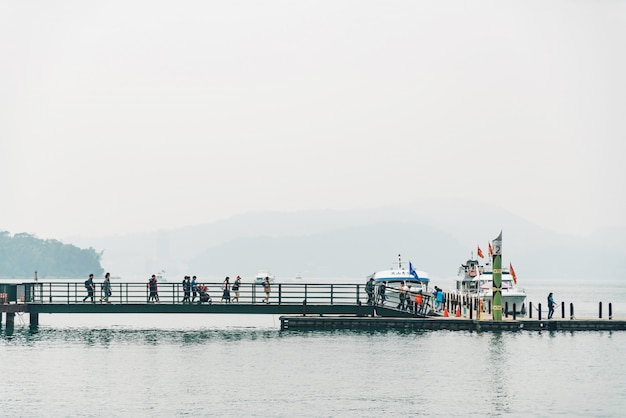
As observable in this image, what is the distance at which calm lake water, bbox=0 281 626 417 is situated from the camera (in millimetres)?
40562

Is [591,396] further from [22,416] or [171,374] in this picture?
[22,416]

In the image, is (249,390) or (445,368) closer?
(249,390)

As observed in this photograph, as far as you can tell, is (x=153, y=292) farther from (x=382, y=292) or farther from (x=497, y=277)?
(x=497, y=277)

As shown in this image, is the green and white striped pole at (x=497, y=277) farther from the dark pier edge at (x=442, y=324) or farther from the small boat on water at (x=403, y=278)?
the small boat on water at (x=403, y=278)

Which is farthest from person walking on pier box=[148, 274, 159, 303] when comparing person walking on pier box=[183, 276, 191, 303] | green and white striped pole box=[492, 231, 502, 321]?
green and white striped pole box=[492, 231, 502, 321]

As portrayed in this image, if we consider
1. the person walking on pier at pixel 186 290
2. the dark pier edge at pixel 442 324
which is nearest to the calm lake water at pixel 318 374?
the dark pier edge at pixel 442 324

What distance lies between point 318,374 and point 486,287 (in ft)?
126

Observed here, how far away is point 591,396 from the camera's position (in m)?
43.6

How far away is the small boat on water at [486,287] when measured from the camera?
82.0 m

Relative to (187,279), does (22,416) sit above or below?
below

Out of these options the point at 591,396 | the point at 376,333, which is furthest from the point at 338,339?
the point at 591,396

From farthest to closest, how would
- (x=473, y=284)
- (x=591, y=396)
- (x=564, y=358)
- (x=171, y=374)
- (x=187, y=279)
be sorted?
(x=473, y=284)
(x=187, y=279)
(x=564, y=358)
(x=171, y=374)
(x=591, y=396)

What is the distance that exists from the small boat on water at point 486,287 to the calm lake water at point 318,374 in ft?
40.5

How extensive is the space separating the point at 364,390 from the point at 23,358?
20.4 metres
